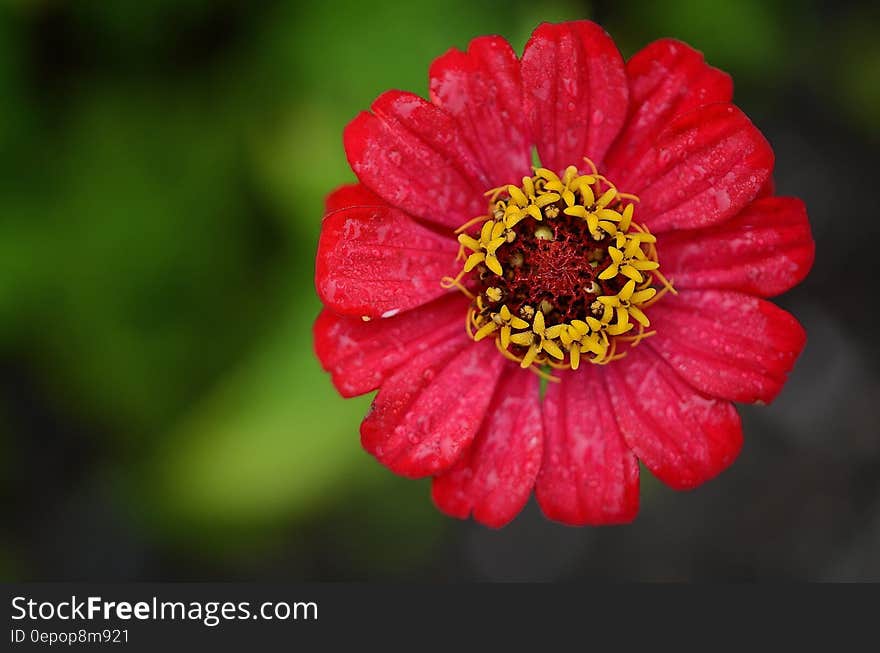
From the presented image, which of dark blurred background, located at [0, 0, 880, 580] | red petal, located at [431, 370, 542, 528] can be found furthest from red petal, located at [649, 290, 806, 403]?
dark blurred background, located at [0, 0, 880, 580]

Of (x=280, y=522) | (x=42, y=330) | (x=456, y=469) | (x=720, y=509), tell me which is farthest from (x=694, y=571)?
(x=42, y=330)

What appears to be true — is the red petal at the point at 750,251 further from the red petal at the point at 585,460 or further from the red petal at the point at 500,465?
the red petal at the point at 500,465

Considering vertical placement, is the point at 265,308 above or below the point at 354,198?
above

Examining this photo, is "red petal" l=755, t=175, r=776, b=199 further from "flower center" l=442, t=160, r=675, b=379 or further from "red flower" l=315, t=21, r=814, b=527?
"flower center" l=442, t=160, r=675, b=379

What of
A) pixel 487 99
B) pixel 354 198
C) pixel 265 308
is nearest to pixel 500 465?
pixel 354 198

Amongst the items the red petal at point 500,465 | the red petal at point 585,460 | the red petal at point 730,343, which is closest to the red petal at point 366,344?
the red petal at point 500,465

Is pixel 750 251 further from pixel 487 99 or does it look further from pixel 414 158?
pixel 414 158
